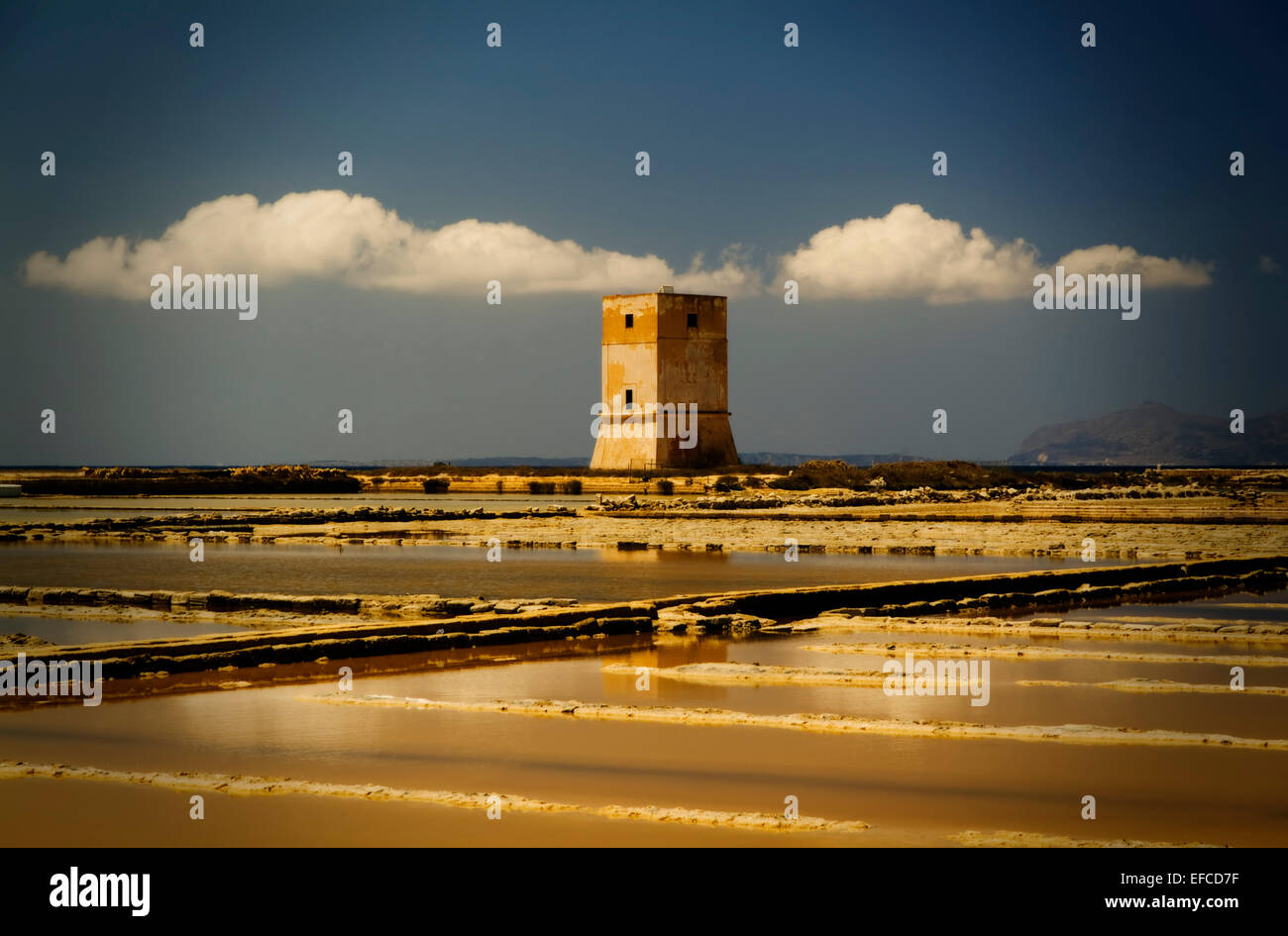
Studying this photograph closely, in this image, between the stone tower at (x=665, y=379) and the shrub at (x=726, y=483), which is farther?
the stone tower at (x=665, y=379)

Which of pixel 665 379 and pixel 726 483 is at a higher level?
pixel 665 379

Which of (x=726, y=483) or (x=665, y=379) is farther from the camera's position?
(x=665, y=379)

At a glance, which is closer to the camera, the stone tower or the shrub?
the shrub

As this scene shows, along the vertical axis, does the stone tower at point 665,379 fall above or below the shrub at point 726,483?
above

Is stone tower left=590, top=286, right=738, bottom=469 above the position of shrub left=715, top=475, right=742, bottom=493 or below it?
above

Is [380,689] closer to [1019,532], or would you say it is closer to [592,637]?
[592,637]

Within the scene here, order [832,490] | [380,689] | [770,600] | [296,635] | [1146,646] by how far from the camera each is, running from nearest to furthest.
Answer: [380,689] → [296,635] → [1146,646] → [770,600] → [832,490]

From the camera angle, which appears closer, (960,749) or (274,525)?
(960,749)
